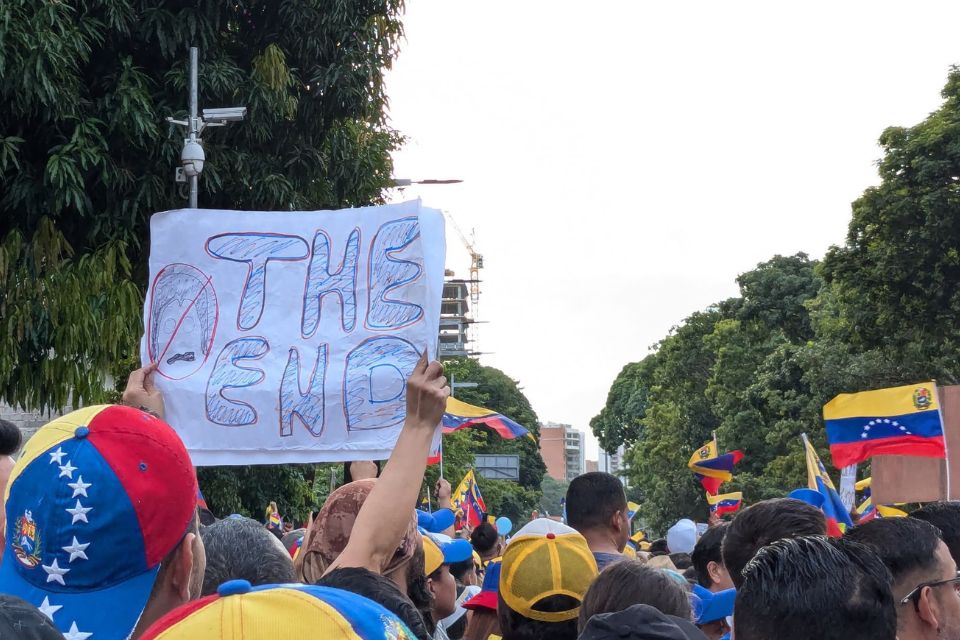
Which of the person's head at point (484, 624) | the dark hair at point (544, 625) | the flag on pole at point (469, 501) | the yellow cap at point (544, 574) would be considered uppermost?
the yellow cap at point (544, 574)

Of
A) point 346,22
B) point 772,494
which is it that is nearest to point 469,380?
point 772,494

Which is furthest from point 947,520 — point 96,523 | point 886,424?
point 886,424

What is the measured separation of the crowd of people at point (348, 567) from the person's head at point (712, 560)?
1.18 meters

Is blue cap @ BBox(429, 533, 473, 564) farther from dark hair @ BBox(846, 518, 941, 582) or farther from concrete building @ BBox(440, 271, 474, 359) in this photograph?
concrete building @ BBox(440, 271, 474, 359)

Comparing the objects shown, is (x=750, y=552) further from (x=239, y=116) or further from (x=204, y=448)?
(x=239, y=116)

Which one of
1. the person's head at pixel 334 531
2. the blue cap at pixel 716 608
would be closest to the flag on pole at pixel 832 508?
the blue cap at pixel 716 608

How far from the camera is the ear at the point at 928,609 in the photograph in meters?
3.38

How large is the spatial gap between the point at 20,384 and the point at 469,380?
3319 inches

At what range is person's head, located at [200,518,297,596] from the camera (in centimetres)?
361

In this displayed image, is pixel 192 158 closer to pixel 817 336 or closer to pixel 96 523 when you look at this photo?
pixel 96 523

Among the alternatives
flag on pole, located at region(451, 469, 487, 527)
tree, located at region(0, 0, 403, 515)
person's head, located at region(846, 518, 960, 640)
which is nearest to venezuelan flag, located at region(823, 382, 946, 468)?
tree, located at region(0, 0, 403, 515)

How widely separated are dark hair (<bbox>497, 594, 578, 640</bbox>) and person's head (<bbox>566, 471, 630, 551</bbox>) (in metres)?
1.25

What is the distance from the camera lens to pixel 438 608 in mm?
5289

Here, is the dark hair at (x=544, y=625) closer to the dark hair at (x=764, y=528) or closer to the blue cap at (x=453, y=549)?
the dark hair at (x=764, y=528)
